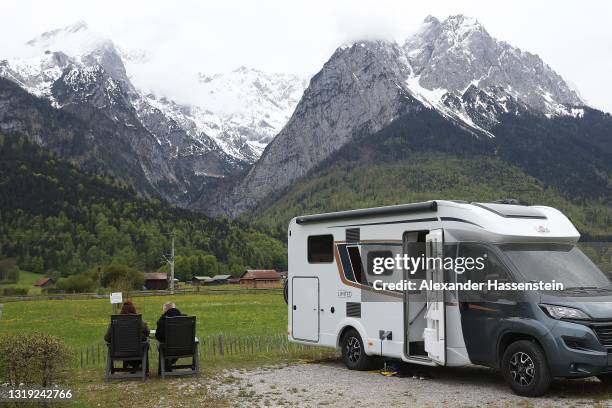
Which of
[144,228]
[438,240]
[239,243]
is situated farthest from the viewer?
[239,243]

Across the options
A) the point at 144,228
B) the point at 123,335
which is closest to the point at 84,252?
the point at 144,228

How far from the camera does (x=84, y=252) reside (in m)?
155

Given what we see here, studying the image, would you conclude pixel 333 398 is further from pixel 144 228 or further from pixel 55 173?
pixel 55 173

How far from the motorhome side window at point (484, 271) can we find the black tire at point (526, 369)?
104 cm

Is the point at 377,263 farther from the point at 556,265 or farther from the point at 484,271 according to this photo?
the point at 556,265

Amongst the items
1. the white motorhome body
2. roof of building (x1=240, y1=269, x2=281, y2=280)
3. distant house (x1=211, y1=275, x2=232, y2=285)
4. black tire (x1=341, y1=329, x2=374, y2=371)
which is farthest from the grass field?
distant house (x1=211, y1=275, x2=232, y2=285)

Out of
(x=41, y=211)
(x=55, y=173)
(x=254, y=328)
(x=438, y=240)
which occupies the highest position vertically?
(x=55, y=173)

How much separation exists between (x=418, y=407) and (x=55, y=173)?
640ft

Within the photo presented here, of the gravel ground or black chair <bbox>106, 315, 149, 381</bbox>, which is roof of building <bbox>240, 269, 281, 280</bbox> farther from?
black chair <bbox>106, 315, 149, 381</bbox>

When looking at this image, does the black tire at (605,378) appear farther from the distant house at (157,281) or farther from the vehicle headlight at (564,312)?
the distant house at (157,281)

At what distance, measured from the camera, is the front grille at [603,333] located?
37.6 ft

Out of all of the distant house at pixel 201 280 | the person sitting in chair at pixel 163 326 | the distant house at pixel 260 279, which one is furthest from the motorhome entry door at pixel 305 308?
the distant house at pixel 201 280

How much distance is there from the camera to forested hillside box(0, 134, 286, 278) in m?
151

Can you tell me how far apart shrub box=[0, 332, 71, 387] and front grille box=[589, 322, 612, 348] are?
9.29 meters
